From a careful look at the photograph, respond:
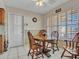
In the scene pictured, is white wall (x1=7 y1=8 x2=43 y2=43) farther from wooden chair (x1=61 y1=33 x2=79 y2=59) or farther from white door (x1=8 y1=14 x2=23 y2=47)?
wooden chair (x1=61 y1=33 x2=79 y2=59)

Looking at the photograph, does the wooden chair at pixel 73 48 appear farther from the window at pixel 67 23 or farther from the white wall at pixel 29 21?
the white wall at pixel 29 21

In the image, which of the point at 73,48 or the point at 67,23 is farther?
the point at 67,23

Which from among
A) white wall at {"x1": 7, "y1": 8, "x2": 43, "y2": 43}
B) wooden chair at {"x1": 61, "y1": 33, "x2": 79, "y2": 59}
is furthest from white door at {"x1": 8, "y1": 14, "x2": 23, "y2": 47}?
wooden chair at {"x1": 61, "y1": 33, "x2": 79, "y2": 59}

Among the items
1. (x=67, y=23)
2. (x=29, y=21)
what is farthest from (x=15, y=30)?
(x=67, y=23)

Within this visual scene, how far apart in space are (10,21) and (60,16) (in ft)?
9.73

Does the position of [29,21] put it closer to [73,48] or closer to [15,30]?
[15,30]

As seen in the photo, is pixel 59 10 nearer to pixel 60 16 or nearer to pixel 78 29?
pixel 60 16

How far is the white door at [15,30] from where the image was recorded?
24.9ft

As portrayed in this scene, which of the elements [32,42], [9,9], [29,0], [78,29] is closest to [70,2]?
[78,29]

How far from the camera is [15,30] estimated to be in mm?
7961

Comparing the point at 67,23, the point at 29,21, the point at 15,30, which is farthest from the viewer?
the point at 29,21

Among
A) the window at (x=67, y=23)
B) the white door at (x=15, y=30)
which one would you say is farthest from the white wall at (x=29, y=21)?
the window at (x=67, y=23)

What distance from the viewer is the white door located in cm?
758

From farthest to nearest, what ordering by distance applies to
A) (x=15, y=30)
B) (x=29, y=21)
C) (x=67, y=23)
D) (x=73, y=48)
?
(x=29, y=21), (x=15, y=30), (x=67, y=23), (x=73, y=48)
